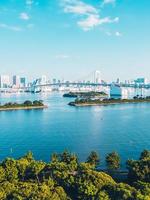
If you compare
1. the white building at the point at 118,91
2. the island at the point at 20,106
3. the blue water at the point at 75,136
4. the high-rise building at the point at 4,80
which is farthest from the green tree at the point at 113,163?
the high-rise building at the point at 4,80

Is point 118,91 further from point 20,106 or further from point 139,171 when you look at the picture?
point 139,171

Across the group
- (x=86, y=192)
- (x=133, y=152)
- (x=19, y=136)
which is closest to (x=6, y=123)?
(x=19, y=136)

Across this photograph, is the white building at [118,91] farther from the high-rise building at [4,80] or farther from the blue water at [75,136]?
the high-rise building at [4,80]

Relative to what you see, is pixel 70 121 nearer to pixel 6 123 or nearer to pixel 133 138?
pixel 6 123

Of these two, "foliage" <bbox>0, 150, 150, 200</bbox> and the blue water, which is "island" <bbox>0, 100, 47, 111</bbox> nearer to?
the blue water

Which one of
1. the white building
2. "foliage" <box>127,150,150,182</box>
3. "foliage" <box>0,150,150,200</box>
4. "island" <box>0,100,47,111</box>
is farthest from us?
the white building

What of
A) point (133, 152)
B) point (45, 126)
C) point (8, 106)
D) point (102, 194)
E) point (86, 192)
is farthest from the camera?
point (8, 106)

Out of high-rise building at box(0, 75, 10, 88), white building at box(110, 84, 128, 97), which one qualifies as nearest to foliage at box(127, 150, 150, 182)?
white building at box(110, 84, 128, 97)

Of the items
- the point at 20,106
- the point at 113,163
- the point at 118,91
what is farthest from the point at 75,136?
the point at 118,91

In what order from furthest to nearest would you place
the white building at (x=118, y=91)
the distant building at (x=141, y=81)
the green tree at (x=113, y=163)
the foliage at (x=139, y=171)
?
the distant building at (x=141, y=81)
the white building at (x=118, y=91)
the green tree at (x=113, y=163)
the foliage at (x=139, y=171)


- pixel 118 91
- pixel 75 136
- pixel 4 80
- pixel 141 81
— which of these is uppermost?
pixel 4 80

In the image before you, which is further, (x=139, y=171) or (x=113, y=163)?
(x=113, y=163)
